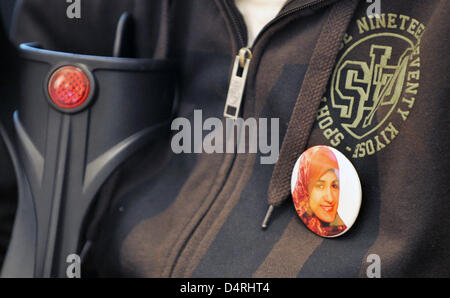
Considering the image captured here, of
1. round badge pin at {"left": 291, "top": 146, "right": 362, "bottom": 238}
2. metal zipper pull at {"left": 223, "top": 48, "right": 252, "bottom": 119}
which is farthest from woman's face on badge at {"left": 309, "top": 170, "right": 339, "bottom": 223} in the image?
metal zipper pull at {"left": 223, "top": 48, "right": 252, "bottom": 119}

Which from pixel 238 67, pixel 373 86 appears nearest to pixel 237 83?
pixel 238 67

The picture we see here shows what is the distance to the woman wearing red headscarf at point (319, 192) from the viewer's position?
538 millimetres

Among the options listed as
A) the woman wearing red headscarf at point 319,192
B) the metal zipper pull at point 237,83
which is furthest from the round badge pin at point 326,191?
the metal zipper pull at point 237,83

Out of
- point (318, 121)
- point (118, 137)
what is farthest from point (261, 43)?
point (118, 137)

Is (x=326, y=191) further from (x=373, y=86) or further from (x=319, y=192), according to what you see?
(x=373, y=86)

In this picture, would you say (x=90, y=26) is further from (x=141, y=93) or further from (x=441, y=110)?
(x=441, y=110)

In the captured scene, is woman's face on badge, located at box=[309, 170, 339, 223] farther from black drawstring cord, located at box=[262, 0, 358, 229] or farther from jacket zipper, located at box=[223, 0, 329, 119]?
jacket zipper, located at box=[223, 0, 329, 119]

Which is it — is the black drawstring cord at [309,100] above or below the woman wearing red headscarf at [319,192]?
above

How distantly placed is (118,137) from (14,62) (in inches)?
6.9

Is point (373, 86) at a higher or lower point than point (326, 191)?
higher

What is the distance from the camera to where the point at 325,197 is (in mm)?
546

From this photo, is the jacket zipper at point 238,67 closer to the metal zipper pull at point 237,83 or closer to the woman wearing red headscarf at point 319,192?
the metal zipper pull at point 237,83

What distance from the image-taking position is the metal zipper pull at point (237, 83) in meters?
0.59

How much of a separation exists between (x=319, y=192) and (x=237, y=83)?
167 millimetres
